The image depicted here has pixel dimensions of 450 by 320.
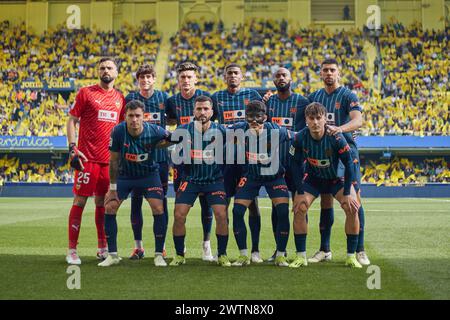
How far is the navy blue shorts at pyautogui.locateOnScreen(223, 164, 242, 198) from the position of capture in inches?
341

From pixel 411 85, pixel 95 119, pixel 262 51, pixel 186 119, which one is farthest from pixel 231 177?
pixel 262 51

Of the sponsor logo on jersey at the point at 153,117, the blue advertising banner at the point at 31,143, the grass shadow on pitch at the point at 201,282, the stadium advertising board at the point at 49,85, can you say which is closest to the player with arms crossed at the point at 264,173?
the grass shadow on pitch at the point at 201,282

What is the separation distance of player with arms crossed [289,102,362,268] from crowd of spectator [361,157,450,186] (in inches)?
1044

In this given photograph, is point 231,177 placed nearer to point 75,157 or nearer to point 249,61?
point 75,157

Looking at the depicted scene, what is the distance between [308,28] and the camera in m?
41.1

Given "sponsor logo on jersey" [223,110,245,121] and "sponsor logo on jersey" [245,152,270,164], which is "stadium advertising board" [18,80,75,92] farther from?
"sponsor logo on jersey" [245,152,270,164]

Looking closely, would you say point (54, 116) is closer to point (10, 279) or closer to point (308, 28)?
point (308, 28)

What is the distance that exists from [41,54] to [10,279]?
36.4 m

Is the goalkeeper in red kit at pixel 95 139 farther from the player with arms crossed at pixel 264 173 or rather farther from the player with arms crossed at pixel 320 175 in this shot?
the player with arms crossed at pixel 320 175

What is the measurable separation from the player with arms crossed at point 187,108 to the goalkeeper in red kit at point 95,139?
2.65 ft

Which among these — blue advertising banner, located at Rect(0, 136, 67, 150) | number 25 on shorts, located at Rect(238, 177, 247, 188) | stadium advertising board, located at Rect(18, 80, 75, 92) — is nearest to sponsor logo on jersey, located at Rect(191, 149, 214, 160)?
number 25 on shorts, located at Rect(238, 177, 247, 188)
